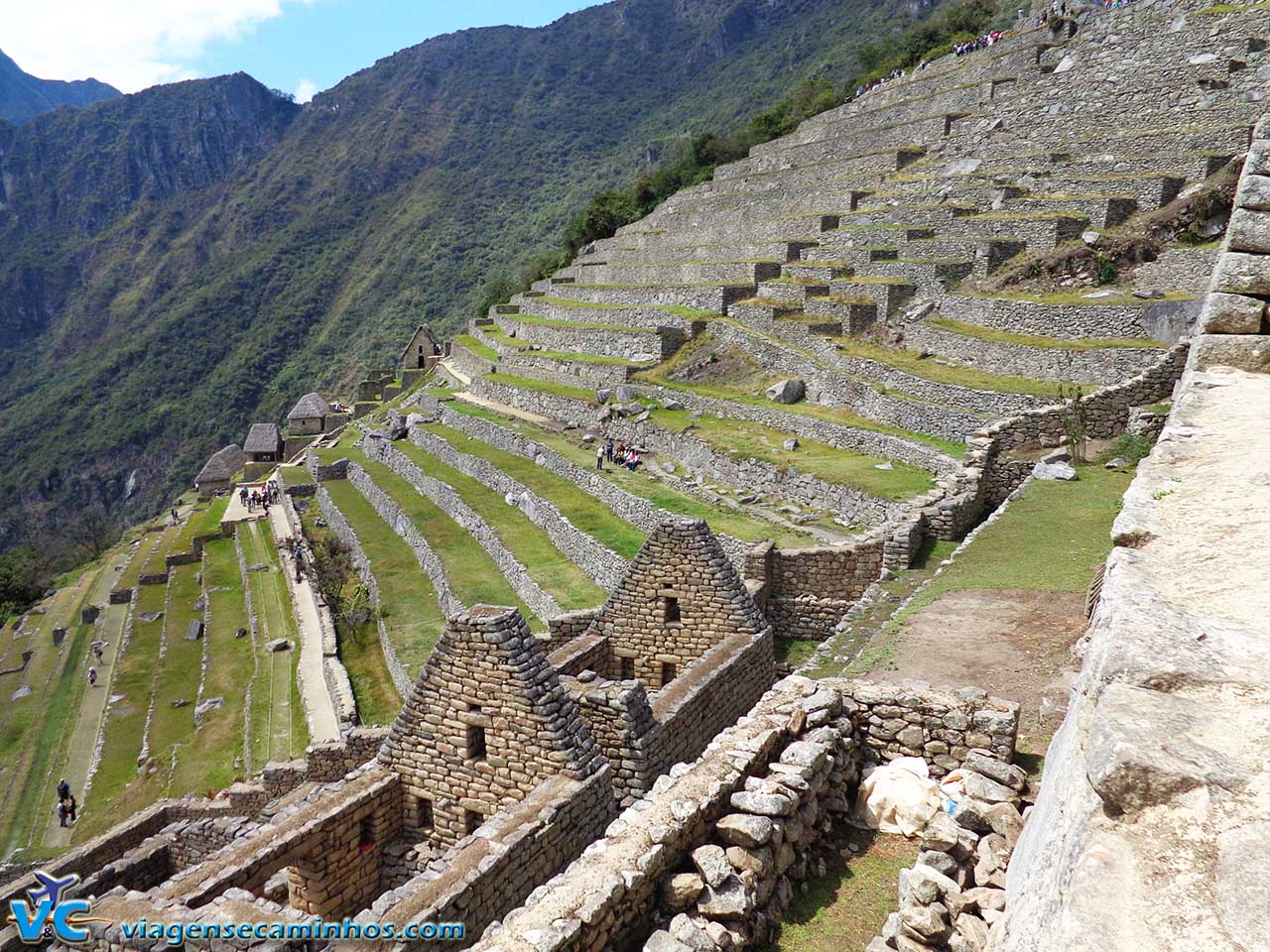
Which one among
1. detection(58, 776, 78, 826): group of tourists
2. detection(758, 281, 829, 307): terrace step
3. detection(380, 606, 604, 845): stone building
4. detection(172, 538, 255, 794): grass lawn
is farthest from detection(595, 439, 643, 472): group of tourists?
detection(380, 606, 604, 845): stone building

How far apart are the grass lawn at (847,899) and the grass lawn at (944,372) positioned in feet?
45.0

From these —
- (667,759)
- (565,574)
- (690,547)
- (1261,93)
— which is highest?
(1261,93)

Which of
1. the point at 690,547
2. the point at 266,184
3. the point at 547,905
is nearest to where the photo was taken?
the point at 547,905

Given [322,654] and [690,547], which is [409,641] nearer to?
[322,654]

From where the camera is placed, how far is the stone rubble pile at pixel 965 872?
10.2 ft

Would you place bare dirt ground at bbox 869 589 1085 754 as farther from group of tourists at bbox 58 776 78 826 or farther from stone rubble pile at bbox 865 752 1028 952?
group of tourists at bbox 58 776 78 826

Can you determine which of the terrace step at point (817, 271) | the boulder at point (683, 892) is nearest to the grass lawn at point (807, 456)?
the terrace step at point (817, 271)

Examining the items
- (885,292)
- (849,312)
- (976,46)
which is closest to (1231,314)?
(885,292)

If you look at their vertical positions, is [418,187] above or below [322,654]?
above

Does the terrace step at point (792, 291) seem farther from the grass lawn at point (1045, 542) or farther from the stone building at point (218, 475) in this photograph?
the stone building at point (218, 475)

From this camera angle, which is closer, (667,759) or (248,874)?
(248,874)

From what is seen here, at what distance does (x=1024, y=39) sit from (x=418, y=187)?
113 m

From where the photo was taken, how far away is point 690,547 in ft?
26.9

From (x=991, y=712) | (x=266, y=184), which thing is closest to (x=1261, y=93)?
(x=991, y=712)
